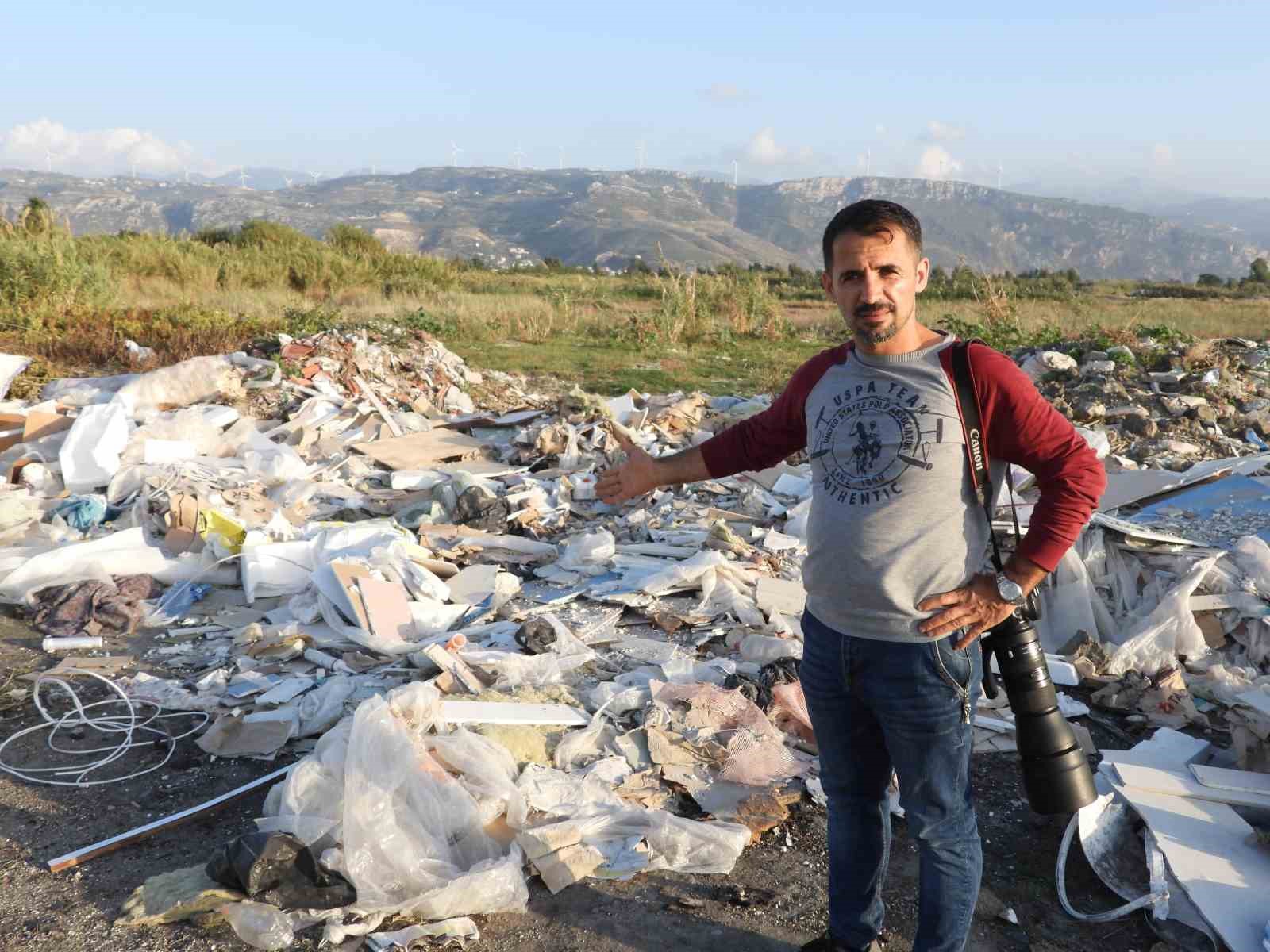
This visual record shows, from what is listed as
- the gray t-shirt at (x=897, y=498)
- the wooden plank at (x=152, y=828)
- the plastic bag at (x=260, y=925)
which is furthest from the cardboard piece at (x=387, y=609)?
the gray t-shirt at (x=897, y=498)

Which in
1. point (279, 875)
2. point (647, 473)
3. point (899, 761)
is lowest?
point (279, 875)

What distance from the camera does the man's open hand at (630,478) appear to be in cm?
242

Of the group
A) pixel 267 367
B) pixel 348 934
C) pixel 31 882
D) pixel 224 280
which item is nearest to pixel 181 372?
pixel 267 367

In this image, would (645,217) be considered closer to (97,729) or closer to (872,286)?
(97,729)

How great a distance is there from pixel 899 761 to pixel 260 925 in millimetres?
1732

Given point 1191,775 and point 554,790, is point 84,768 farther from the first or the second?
point 1191,775

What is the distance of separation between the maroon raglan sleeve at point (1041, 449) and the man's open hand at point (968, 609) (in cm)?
11

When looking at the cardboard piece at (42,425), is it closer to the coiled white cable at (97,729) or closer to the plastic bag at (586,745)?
the coiled white cable at (97,729)

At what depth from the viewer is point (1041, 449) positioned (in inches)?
74.0

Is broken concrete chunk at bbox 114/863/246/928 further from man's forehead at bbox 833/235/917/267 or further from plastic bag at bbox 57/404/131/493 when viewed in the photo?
plastic bag at bbox 57/404/131/493

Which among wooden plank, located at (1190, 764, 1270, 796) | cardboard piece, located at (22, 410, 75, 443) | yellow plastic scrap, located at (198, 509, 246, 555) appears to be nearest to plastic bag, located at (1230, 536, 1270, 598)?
wooden plank, located at (1190, 764, 1270, 796)

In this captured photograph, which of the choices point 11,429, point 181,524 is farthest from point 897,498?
point 11,429

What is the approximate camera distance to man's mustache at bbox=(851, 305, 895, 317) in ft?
6.16

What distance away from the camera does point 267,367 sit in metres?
9.73
